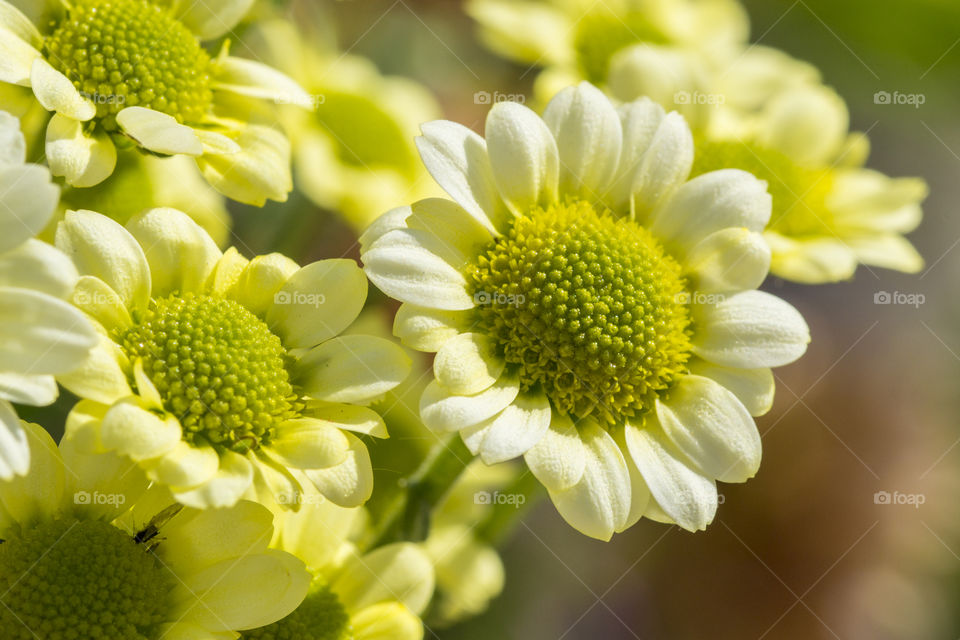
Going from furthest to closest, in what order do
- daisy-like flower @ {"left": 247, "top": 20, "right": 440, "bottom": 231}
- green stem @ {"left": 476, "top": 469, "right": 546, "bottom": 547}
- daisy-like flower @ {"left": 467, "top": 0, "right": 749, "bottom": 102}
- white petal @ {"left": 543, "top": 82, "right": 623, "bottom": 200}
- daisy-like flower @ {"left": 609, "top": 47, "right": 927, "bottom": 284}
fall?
daisy-like flower @ {"left": 467, "top": 0, "right": 749, "bottom": 102}, daisy-like flower @ {"left": 247, "top": 20, "right": 440, "bottom": 231}, daisy-like flower @ {"left": 609, "top": 47, "right": 927, "bottom": 284}, green stem @ {"left": 476, "top": 469, "right": 546, "bottom": 547}, white petal @ {"left": 543, "top": 82, "right": 623, "bottom": 200}

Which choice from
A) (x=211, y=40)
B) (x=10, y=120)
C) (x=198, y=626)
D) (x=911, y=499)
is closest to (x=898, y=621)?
(x=911, y=499)

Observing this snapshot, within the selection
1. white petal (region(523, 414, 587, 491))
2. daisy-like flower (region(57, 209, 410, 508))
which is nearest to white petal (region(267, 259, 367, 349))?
daisy-like flower (region(57, 209, 410, 508))

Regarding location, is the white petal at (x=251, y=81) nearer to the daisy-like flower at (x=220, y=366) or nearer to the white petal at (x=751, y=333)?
the daisy-like flower at (x=220, y=366)

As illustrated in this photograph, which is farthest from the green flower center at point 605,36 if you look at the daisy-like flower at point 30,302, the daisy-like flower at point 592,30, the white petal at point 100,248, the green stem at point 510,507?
the daisy-like flower at point 30,302

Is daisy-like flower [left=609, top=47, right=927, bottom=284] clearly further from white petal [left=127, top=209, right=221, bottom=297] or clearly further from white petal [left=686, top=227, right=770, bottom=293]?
white petal [left=127, top=209, right=221, bottom=297]

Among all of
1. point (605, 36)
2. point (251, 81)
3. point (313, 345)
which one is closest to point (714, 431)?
point (313, 345)

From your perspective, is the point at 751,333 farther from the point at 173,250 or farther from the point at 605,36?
the point at 605,36
